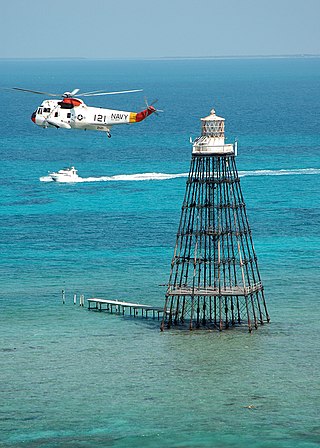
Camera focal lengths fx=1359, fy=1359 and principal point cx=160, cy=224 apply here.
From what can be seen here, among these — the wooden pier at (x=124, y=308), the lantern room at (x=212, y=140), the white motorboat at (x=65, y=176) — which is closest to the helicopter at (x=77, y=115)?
the wooden pier at (x=124, y=308)

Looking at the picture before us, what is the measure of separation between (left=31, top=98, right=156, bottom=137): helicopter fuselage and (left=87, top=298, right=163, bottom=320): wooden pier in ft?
57.9

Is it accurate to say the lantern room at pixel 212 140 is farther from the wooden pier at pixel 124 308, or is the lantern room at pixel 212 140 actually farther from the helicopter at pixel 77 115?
the helicopter at pixel 77 115

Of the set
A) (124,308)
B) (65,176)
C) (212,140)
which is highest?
(65,176)

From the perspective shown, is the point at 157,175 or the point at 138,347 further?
the point at 157,175

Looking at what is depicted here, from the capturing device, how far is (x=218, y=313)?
92438mm

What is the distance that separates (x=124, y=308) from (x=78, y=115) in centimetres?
1947

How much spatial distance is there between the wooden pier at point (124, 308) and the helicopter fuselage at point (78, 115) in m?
17.6

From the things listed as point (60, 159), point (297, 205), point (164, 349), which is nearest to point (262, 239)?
point (297, 205)

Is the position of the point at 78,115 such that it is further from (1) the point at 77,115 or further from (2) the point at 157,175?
(2) the point at 157,175

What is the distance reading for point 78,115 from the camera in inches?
4259

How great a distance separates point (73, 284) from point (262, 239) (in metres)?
26.0

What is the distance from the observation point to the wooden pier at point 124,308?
305ft

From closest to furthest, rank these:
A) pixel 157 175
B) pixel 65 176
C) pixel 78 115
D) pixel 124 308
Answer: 1. pixel 124 308
2. pixel 78 115
3. pixel 65 176
4. pixel 157 175

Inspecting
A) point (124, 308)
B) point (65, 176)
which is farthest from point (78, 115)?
point (65, 176)
